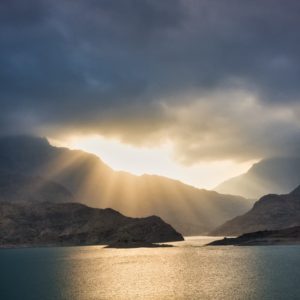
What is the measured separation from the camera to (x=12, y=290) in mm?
106750

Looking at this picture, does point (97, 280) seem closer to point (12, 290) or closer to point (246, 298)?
point (12, 290)

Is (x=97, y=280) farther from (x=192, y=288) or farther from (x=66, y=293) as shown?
(x=192, y=288)

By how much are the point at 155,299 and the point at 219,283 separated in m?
24.0

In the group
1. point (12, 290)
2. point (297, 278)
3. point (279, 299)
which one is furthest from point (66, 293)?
point (297, 278)

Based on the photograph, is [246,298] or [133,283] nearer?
[246,298]

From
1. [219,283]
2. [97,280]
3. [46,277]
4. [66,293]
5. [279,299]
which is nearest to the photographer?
[279,299]

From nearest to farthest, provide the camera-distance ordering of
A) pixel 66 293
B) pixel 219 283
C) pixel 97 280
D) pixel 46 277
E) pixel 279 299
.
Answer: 1. pixel 279 299
2. pixel 66 293
3. pixel 219 283
4. pixel 97 280
5. pixel 46 277

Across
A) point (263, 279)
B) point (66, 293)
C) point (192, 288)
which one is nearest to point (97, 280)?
point (66, 293)

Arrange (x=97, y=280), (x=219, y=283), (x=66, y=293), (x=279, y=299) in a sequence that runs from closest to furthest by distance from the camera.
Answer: (x=279, y=299) < (x=66, y=293) < (x=219, y=283) < (x=97, y=280)

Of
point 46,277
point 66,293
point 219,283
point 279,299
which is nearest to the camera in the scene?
point 279,299

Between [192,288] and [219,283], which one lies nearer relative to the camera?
[192,288]

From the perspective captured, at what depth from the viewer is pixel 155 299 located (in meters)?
87.6

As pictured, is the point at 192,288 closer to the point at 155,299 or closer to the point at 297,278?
the point at 155,299

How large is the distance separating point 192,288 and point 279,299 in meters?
22.5
